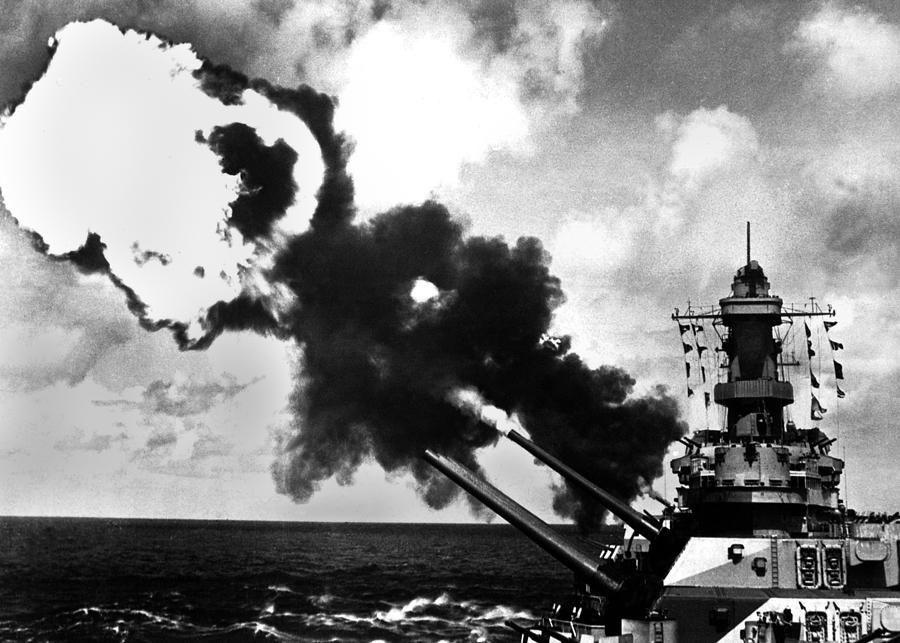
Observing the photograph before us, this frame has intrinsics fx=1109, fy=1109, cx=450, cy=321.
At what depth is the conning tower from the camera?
27.8 meters

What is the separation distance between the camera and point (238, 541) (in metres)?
161

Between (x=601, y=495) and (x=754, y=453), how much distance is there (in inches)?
381

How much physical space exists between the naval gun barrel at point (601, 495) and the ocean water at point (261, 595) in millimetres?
20409

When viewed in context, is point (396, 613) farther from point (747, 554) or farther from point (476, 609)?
point (747, 554)

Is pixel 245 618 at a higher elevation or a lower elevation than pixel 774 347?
lower

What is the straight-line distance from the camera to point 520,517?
2933 cm

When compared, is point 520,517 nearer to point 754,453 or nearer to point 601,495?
point 754,453

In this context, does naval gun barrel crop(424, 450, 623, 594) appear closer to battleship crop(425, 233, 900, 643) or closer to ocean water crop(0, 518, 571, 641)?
battleship crop(425, 233, 900, 643)

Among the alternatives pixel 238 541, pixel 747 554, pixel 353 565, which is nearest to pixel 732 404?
pixel 747 554

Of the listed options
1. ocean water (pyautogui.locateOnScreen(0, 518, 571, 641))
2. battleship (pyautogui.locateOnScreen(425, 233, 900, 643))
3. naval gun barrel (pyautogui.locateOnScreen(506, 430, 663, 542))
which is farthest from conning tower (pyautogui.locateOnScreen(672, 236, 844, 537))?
ocean water (pyautogui.locateOnScreen(0, 518, 571, 641))

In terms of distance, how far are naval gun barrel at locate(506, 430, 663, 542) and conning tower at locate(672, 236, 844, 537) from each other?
2.83 metres

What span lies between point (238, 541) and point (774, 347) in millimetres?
138605

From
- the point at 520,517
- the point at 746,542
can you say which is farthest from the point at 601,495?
the point at 746,542

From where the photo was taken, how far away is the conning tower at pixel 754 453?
27.8 metres
